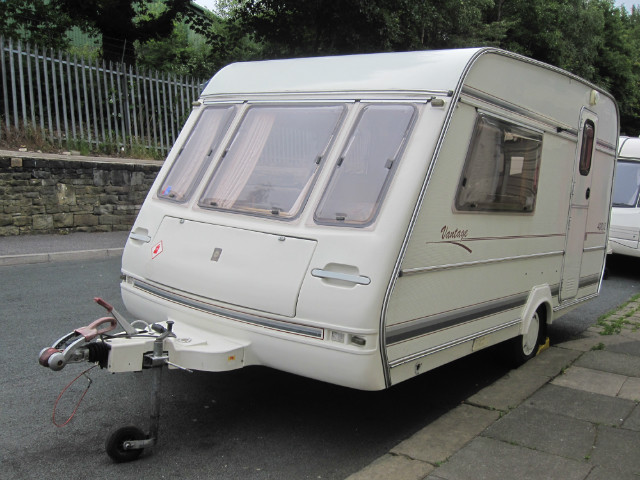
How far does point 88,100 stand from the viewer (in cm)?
1241

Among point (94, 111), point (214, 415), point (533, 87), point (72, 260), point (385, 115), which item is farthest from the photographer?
point (94, 111)

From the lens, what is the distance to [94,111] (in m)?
12.6

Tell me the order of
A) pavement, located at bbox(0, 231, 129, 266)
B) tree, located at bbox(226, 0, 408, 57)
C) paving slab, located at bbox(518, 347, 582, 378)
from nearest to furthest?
paving slab, located at bbox(518, 347, 582, 378) < pavement, located at bbox(0, 231, 129, 266) < tree, located at bbox(226, 0, 408, 57)

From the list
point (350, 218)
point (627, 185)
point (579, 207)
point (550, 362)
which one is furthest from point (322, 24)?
point (350, 218)

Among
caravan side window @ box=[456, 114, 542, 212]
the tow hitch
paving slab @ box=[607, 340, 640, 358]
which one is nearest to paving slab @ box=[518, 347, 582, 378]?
paving slab @ box=[607, 340, 640, 358]

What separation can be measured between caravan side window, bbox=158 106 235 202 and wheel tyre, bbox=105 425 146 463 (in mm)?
1805

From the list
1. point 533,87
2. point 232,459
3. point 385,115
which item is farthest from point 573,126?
point 232,459

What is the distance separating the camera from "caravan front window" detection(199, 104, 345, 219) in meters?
4.28

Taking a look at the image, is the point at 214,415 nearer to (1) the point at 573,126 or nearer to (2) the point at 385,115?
(2) the point at 385,115

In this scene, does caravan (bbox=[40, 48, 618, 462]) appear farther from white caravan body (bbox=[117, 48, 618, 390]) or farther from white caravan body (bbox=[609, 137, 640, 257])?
white caravan body (bbox=[609, 137, 640, 257])

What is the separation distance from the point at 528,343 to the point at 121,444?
12.7ft

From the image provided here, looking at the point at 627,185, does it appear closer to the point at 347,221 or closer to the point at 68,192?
the point at 347,221

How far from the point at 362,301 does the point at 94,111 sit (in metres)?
10.5

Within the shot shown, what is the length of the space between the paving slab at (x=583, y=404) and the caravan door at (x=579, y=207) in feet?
4.93
